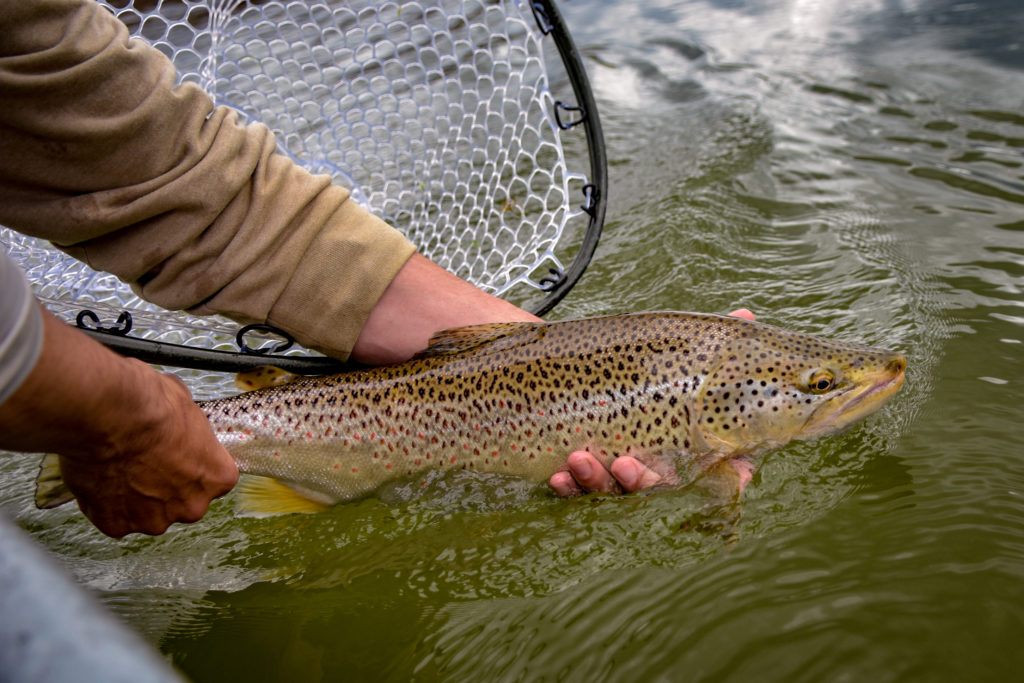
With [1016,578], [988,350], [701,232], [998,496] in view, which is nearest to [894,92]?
[701,232]

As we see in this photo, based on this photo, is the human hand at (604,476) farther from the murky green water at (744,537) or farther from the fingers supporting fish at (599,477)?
the murky green water at (744,537)

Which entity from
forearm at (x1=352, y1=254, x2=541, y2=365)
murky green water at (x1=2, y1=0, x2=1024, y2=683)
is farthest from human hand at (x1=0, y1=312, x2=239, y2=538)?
forearm at (x1=352, y1=254, x2=541, y2=365)

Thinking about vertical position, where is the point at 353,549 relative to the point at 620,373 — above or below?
below

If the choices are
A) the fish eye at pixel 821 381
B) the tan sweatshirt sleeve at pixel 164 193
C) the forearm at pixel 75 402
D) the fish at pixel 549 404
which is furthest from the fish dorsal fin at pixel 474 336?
the forearm at pixel 75 402

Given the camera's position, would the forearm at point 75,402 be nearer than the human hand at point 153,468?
Yes

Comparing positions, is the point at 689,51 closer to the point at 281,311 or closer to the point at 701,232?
the point at 701,232
